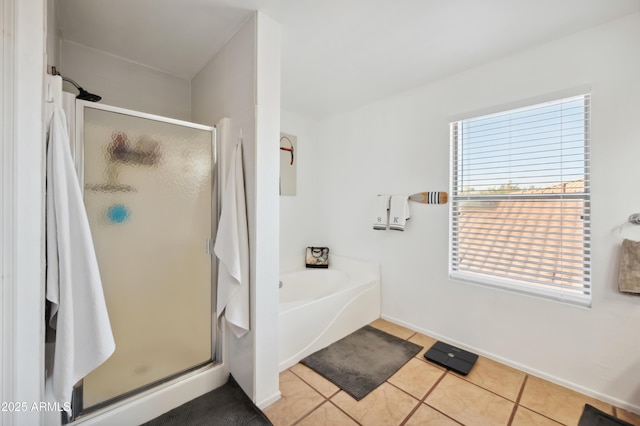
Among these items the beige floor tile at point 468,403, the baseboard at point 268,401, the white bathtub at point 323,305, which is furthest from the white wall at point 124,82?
the beige floor tile at point 468,403

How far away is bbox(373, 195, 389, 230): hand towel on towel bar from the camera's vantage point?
8.71ft

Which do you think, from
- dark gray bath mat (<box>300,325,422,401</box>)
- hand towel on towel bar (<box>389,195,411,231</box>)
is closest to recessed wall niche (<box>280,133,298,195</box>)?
hand towel on towel bar (<box>389,195,411,231</box>)

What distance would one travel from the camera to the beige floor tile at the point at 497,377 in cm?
174

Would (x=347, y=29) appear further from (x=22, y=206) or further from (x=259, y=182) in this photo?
(x=22, y=206)

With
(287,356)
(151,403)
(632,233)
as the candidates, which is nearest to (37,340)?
(151,403)

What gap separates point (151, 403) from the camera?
4.87ft

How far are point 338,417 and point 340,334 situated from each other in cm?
85

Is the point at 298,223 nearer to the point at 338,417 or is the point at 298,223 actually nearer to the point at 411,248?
the point at 411,248

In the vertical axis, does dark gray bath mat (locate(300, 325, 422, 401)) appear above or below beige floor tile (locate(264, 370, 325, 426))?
above

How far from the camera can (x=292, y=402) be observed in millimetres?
1635

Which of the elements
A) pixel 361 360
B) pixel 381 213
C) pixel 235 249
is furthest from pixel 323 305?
pixel 381 213

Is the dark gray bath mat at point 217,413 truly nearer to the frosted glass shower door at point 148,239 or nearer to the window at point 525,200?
the frosted glass shower door at point 148,239

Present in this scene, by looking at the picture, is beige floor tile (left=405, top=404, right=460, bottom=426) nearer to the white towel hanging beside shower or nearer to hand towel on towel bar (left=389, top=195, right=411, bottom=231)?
hand towel on towel bar (left=389, top=195, right=411, bottom=231)

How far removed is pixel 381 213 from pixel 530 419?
5.76 ft
